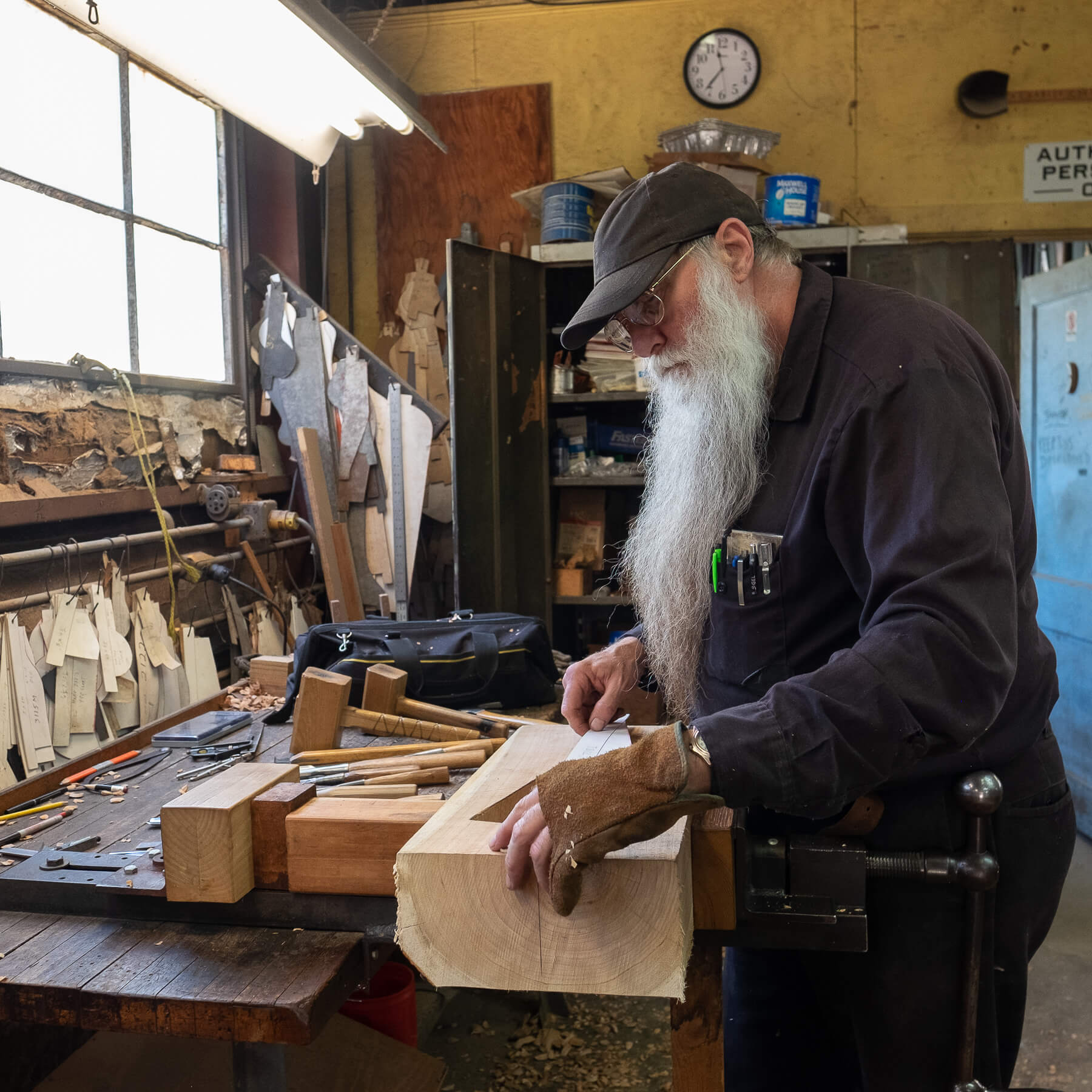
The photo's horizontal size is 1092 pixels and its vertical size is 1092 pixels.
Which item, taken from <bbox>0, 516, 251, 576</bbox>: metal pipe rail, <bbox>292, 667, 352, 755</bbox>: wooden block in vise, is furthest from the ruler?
<bbox>292, 667, 352, 755</bbox>: wooden block in vise

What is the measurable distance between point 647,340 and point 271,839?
35.9 inches

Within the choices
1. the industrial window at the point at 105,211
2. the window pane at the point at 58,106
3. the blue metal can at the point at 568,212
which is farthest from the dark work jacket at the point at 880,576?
the blue metal can at the point at 568,212

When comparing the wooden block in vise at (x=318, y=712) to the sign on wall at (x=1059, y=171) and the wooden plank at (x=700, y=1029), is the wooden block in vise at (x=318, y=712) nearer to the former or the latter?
the wooden plank at (x=700, y=1029)

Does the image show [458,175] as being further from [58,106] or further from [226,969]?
[226,969]

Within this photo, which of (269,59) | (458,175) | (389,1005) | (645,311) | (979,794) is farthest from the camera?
(458,175)

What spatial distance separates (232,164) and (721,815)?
3.69m

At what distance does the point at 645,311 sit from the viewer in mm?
1395

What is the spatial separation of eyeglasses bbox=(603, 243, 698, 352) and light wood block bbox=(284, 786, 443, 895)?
0.76m

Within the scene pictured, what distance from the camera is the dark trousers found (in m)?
1.23

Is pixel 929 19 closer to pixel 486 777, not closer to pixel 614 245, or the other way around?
pixel 614 245

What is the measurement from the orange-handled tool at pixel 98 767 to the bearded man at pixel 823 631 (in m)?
1.02

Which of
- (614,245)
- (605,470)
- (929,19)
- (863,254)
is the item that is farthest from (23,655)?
(929,19)

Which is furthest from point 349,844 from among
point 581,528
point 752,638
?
point 581,528

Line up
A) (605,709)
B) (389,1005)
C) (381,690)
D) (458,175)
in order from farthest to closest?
(458,175) → (389,1005) → (381,690) → (605,709)
